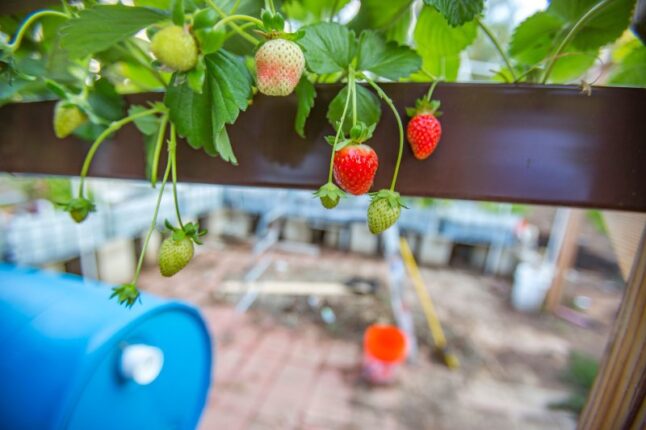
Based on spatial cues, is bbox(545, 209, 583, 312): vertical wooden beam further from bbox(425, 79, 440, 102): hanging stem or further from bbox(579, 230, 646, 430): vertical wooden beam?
bbox(425, 79, 440, 102): hanging stem

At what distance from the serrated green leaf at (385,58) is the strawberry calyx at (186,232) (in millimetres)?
186

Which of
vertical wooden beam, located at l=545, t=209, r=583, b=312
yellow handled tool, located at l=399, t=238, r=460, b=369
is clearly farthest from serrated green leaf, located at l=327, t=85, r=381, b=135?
vertical wooden beam, located at l=545, t=209, r=583, b=312

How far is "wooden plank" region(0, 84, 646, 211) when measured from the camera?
23 centimetres

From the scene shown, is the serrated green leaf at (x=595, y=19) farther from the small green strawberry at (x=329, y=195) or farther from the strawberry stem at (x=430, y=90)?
the small green strawberry at (x=329, y=195)

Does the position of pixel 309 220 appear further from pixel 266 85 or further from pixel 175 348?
pixel 266 85

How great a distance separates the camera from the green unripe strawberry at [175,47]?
0.17 meters

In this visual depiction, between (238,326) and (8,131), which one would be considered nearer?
(8,131)

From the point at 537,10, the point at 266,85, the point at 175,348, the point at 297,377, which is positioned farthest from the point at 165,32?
the point at 297,377

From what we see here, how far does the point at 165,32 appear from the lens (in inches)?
6.9

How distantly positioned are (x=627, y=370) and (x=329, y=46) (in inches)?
13.5

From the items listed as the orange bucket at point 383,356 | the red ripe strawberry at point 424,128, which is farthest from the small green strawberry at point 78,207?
the orange bucket at point 383,356

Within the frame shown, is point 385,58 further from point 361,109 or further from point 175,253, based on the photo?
point 175,253

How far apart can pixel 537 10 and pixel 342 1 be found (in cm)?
19

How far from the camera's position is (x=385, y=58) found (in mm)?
264
